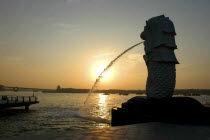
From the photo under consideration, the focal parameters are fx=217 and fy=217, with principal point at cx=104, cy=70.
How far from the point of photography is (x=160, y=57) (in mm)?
16906

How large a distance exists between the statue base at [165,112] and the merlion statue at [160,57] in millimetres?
1226

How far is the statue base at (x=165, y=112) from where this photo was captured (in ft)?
42.6

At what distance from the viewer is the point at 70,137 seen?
844cm

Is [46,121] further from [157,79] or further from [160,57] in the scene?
[160,57]

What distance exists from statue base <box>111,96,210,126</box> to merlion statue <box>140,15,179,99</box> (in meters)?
1.23

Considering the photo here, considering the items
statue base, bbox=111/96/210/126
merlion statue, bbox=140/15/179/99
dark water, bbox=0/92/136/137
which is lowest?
dark water, bbox=0/92/136/137

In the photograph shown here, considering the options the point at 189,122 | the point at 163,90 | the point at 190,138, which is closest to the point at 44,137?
the point at 190,138

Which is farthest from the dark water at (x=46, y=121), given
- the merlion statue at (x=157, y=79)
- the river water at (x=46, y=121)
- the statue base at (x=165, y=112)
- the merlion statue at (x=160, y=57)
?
the merlion statue at (x=160, y=57)

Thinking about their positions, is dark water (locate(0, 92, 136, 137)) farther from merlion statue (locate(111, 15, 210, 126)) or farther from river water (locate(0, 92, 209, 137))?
merlion statue (locate(111, 15, 210, 126))

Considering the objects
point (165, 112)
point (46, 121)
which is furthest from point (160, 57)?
point (46, 121)

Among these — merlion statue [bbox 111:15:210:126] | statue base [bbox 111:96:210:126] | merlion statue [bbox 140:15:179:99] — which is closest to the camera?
statue base [bbox 111:96:210:126]

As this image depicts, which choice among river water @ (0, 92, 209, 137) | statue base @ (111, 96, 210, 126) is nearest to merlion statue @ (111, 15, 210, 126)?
statue base @ (111, 96, 210, 126)

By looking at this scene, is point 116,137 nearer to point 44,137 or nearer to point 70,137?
point 70,137

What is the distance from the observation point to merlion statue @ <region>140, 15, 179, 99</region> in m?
16.8
